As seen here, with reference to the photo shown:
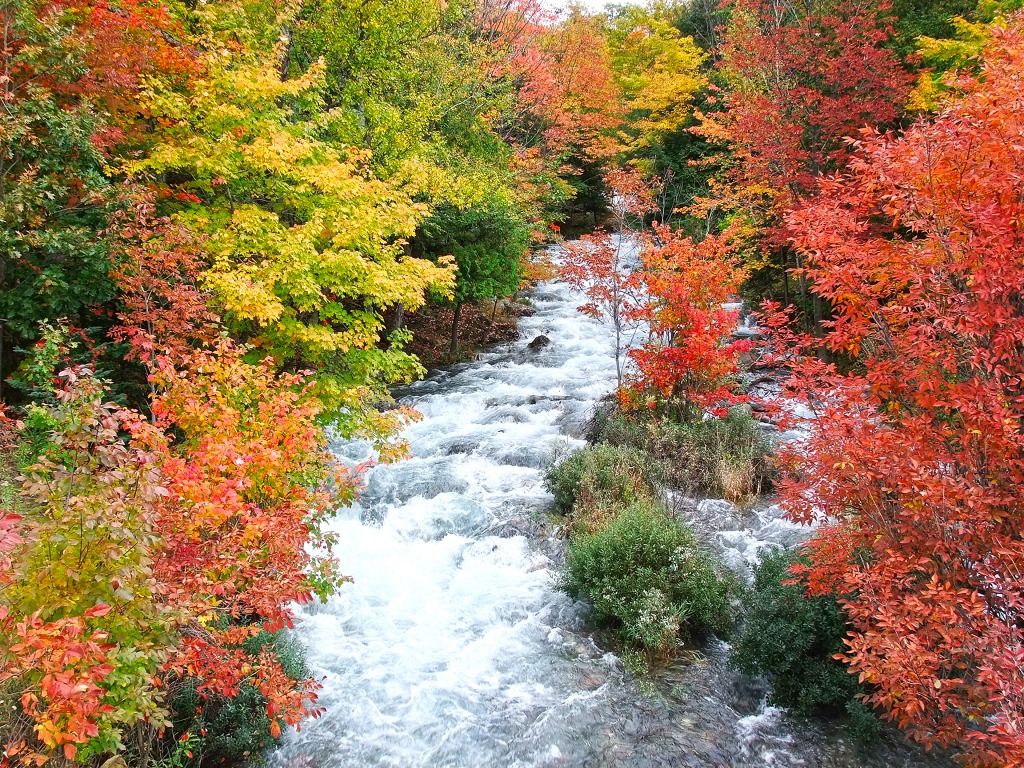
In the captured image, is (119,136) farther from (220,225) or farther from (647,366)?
(647,366)

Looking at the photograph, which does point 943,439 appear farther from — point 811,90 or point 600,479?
point 811,90

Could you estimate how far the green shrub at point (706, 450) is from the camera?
31.7ft

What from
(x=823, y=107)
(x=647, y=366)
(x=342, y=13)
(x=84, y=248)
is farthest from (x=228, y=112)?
(x=823, y=107)

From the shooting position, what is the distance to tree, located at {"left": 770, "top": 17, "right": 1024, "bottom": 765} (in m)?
3.94

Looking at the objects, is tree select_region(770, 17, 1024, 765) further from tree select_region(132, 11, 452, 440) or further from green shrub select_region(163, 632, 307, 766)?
tree select_region(132, 11, 452, 440)

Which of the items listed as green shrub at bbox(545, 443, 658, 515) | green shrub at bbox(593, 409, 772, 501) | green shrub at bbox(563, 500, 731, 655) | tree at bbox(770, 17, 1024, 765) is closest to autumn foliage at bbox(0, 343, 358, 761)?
green shrub at bbox(563, 500, 731, 655)

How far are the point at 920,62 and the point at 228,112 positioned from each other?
15677 millimetres

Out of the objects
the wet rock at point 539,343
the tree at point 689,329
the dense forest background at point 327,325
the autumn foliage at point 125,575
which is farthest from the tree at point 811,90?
the autumn foliage at point 125,575

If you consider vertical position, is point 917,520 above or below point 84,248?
below

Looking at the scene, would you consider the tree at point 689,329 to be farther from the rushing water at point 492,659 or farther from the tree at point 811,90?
the tree at point 811,90

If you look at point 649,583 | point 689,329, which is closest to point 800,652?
point 649,583

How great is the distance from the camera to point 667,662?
635 cm

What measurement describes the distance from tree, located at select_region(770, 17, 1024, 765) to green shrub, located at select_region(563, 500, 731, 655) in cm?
168

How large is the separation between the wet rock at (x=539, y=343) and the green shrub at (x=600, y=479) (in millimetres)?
9457
